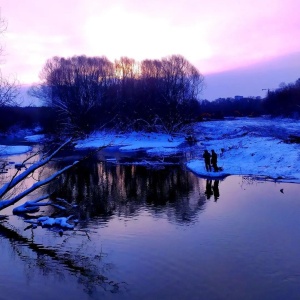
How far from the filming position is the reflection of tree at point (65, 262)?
9680 millimetres

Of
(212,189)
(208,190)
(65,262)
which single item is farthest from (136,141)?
(65,262)

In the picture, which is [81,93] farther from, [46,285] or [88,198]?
[46,285]

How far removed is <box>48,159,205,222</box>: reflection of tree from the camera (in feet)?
53.6

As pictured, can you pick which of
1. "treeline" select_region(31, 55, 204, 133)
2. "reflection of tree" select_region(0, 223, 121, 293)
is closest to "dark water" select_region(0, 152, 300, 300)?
"reflection of tree" select_region(0, 223, 121, 293)

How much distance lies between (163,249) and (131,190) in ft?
30.1

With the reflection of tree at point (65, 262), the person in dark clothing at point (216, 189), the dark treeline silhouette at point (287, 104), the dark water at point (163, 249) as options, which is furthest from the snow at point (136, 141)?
the dark treeline silhouette at point (287, 104)

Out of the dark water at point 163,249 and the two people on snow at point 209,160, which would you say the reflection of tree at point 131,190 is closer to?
the dark water at point 163,249

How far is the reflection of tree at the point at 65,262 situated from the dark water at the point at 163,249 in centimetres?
3

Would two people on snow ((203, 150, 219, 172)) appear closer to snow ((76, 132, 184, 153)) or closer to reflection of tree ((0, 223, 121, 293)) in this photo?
reflection of tree ((0, 223, 121, 293))

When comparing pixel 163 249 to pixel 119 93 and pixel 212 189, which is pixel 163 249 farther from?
pixel 119 93

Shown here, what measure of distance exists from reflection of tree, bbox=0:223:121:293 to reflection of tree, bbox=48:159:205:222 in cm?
352

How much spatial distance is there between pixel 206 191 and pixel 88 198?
18.7ft

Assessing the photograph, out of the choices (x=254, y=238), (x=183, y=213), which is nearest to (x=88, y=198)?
(x=183, y=213)

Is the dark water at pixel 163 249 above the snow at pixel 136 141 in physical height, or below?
below
